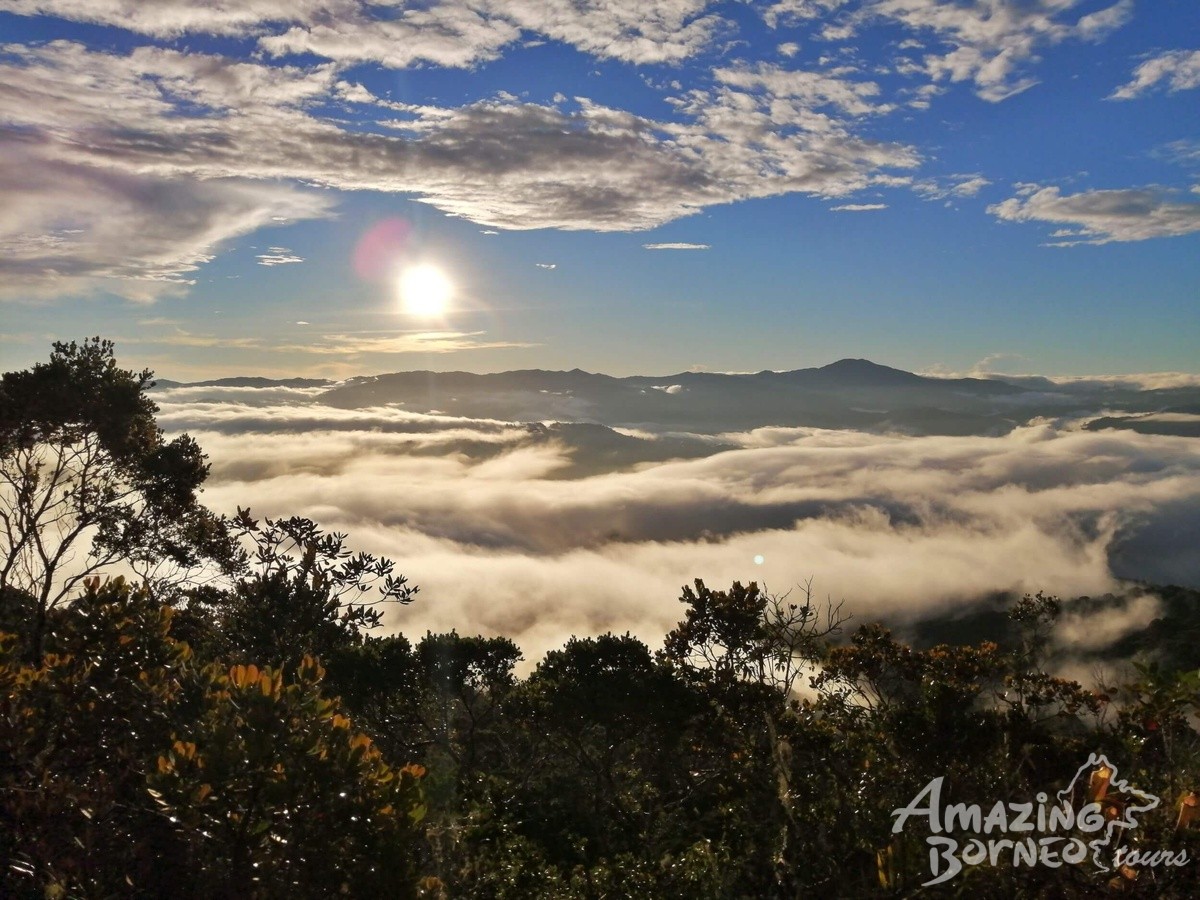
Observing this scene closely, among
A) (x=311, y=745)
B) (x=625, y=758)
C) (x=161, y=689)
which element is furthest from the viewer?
(x=625, y=758)

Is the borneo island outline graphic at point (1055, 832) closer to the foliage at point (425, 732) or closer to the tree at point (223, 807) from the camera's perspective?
the foliage at point (425, 732)

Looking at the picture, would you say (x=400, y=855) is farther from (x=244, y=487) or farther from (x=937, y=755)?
(x=244, y=487)

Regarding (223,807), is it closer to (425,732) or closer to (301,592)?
(301,592)

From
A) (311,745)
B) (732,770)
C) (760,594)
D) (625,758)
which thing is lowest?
(625,758)

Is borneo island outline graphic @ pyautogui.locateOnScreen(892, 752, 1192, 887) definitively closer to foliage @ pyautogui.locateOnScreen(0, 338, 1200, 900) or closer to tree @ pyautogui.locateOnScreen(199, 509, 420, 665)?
foliage @ pyautogui.locateOnScreen(0, 338, 1200, 900)

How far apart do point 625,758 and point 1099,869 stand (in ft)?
52.2

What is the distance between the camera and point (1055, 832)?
22.0ft

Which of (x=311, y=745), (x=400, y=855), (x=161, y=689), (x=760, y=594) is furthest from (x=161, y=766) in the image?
(x=760, y=594)

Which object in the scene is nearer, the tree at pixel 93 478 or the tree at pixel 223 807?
the tree at pixel 223 807

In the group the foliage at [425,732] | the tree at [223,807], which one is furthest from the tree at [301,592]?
the tree at [223,807]

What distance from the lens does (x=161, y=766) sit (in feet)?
16.6

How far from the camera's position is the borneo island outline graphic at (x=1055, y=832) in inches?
216

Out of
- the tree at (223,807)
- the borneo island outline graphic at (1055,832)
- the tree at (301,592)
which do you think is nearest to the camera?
the tree at (223,807)

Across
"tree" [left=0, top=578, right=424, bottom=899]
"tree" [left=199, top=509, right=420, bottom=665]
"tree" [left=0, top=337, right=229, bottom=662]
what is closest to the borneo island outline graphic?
"tree" [left=0, top=578, right=424, bottom=899]
